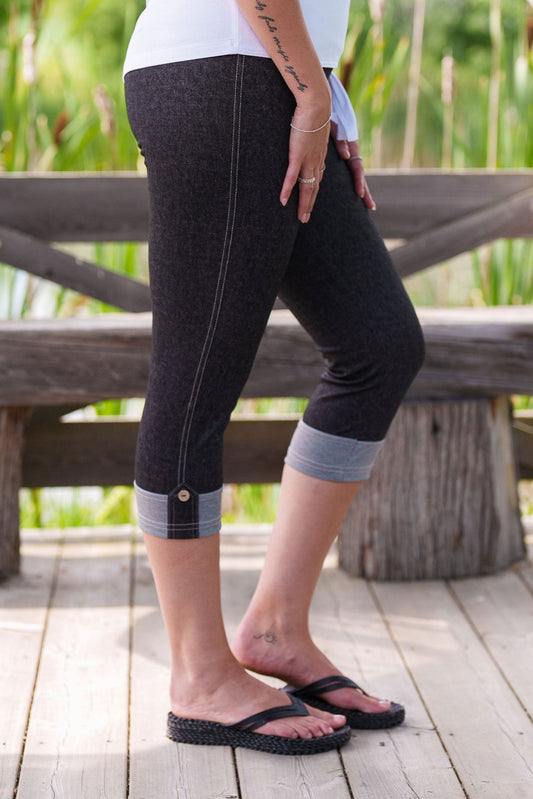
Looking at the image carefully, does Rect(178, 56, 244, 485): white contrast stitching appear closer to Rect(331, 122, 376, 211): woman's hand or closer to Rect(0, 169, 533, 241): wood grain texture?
Rect(331, 122, 376, 211): woman's hand

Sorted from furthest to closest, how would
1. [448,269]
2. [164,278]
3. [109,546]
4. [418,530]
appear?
[448,269] < [109,546] < [418,530] < [164,278]

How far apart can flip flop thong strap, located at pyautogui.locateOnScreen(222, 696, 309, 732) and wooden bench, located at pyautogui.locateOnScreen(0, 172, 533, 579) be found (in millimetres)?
694

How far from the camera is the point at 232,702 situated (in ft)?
4.01

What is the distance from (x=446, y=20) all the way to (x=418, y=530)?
1239 cm

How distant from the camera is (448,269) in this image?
310 cm

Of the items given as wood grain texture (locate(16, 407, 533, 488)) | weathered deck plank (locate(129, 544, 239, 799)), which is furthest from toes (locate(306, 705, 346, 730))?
wood grain texture (locate(16, 407, 533, 488))

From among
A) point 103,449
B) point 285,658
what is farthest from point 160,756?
point 103,449

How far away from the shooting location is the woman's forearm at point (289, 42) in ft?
3.34

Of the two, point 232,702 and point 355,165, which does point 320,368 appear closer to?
point 355,165

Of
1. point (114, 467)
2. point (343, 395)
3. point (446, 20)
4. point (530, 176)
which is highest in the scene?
A: point (446, 20)

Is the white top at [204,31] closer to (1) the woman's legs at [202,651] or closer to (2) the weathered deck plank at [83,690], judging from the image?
(1) the woman's legs at [202,651]

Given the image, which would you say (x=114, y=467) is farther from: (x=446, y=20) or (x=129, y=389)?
(x=446, y=20)

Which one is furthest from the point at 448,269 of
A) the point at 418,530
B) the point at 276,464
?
the point at 418,530

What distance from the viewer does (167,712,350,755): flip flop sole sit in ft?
3.94
